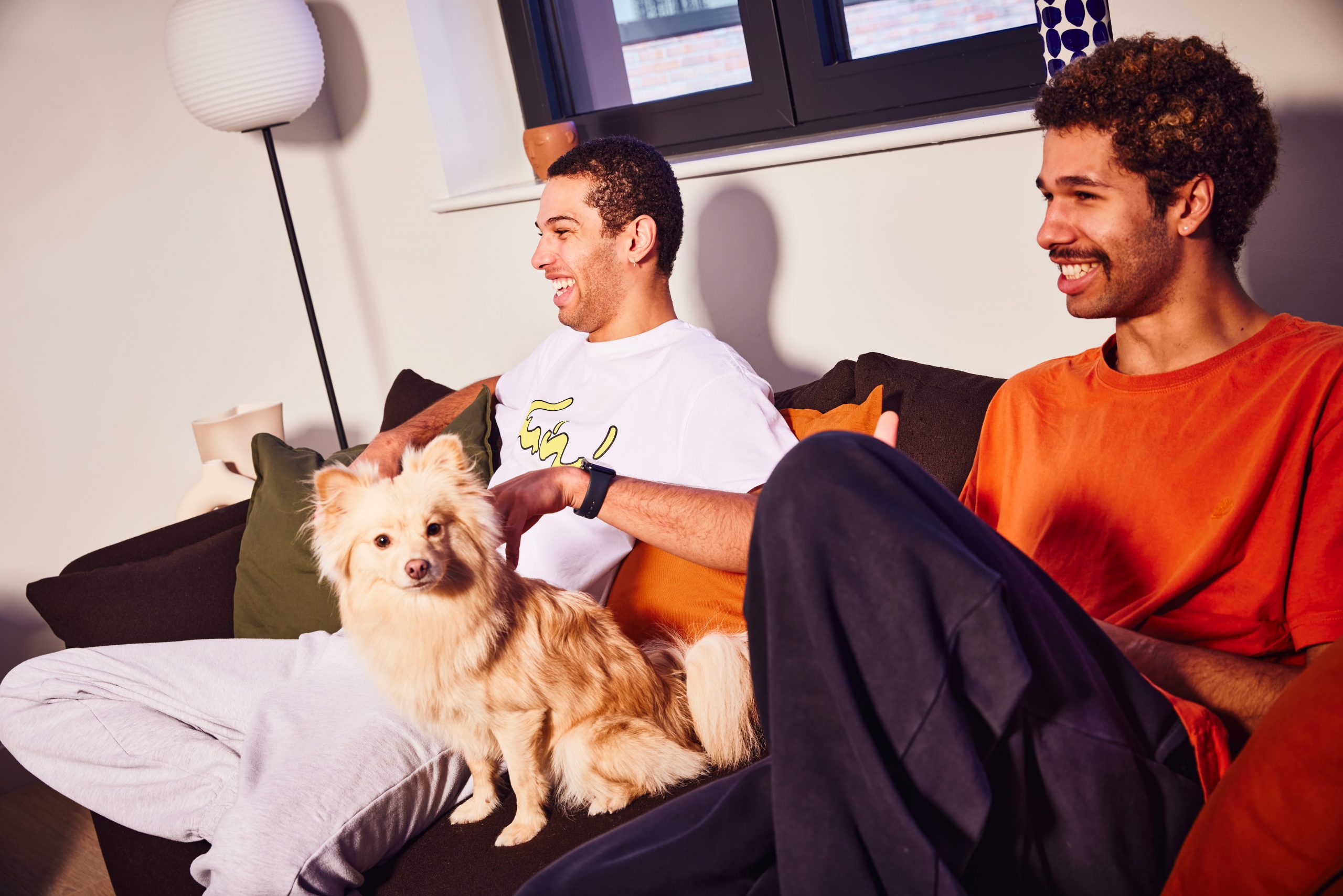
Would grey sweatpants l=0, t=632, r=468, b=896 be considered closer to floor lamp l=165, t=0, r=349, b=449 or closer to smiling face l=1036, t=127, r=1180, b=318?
smiling face l=1036, t=127, r=1180, b=318

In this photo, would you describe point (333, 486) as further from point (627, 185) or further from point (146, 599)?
point (146, 599)

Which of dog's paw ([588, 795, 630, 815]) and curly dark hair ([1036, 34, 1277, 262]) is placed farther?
dog's paw ([588, 795, 630, 815])

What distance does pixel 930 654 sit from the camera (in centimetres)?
82

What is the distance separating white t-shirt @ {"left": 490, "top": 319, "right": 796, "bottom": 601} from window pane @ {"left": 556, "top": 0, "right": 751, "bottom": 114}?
3.81ft

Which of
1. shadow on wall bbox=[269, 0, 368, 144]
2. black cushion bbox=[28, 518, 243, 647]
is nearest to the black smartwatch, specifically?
black cushion bbox=[28, 518, 243, 647]

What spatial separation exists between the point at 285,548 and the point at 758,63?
1.65m

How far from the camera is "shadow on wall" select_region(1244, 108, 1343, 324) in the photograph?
1.58 meters

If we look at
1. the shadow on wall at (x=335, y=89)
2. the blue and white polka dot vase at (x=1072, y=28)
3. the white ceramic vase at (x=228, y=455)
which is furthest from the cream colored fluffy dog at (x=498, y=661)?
the shadow on wall at (x=335, y=89)

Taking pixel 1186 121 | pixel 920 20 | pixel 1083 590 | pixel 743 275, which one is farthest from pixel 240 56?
pixel 1083 590

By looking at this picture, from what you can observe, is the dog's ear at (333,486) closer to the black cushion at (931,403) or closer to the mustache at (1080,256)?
the black cushion at (931,403)

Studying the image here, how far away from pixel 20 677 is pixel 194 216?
6.21 ft

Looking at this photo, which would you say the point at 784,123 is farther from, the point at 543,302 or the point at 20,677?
the point at 20,677

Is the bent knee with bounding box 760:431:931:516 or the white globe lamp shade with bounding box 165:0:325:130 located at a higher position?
the white globe lamp shade with bounding box 165:0:325:130

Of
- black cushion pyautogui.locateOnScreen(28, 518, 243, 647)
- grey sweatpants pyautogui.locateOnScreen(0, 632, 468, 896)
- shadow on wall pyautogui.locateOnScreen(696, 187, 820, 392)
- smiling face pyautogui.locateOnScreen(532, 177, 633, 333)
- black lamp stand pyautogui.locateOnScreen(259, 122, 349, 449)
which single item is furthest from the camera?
black lamp stand pyautogui.locateOnScreen(259, 122, 349, 449)
